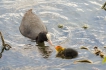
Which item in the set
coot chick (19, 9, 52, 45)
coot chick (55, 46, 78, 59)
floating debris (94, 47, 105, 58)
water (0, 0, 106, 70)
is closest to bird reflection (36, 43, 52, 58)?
water (0, 0, 106, 70)

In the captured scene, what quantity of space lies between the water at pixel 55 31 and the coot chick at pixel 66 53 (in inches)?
6.0

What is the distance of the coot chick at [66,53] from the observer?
11.0 metres

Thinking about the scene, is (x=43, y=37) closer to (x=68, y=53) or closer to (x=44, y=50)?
(x=44, y=50)

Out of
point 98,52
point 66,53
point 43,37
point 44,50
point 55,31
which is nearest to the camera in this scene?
point 66,53

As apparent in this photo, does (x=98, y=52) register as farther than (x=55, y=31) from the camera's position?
No

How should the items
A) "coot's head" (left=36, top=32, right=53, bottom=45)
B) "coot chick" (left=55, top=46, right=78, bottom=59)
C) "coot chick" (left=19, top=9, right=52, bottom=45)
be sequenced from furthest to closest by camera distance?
"coot chick" (left=19, top=9, right=52, bottom=45) < "coot's head" (left=36, top=32, right=53, bottom=45) < "coot chick" (left=55, top=46, right=78, bottom=59)

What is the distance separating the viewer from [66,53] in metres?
11.0

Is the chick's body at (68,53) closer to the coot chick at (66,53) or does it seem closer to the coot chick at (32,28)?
the coot chick at (66,53)

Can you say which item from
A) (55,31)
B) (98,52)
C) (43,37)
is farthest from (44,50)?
(98,52)

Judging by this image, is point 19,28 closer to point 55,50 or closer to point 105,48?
point 55,50

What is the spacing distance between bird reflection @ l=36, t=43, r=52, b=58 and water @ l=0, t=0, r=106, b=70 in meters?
0.12

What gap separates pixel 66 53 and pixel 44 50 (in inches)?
53.5

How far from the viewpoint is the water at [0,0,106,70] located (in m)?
10.8

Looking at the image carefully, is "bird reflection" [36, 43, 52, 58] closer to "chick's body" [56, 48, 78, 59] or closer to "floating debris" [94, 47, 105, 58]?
"chick's body" [56, 48, 78, 59]
